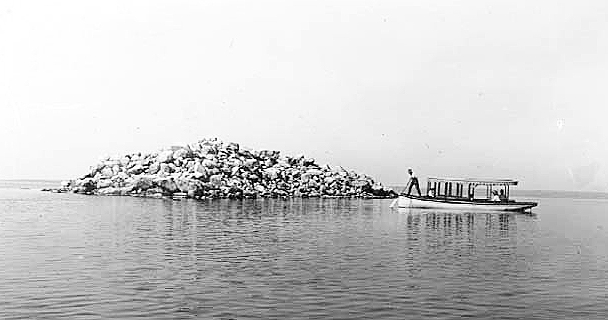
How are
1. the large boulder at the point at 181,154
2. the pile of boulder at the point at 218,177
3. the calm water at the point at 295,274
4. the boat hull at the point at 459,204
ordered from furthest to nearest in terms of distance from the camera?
the large boulder at the point at 181,154 → the pile of boulder at the point at 218,177 → the boat hull at the point at 459,204 → the calm water at the point at 295,274

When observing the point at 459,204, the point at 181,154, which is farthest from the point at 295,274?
the point at 181,154

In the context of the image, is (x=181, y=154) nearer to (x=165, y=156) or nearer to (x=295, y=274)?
(x=165, y=156)

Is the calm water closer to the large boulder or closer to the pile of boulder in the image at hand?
the pile of boulder

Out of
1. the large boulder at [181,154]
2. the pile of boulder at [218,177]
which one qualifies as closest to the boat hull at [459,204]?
the pile of boulder at [218,177]

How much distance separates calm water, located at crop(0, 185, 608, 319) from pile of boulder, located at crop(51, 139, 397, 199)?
8255 centimetres

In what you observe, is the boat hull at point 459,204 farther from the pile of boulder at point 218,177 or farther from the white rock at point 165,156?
the white rock at point 165,156

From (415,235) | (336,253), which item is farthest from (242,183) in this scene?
(336,253)

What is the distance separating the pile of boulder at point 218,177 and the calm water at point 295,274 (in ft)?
271

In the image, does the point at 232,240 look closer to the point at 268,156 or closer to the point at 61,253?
the point at 61,253

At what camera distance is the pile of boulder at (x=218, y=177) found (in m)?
136

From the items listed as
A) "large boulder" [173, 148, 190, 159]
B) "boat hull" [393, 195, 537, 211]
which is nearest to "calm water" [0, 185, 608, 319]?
"boat hull" [393, 195, 537, 211]

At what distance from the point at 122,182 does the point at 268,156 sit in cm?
3925

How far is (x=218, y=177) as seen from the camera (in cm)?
13838

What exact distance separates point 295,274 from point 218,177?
110 m
